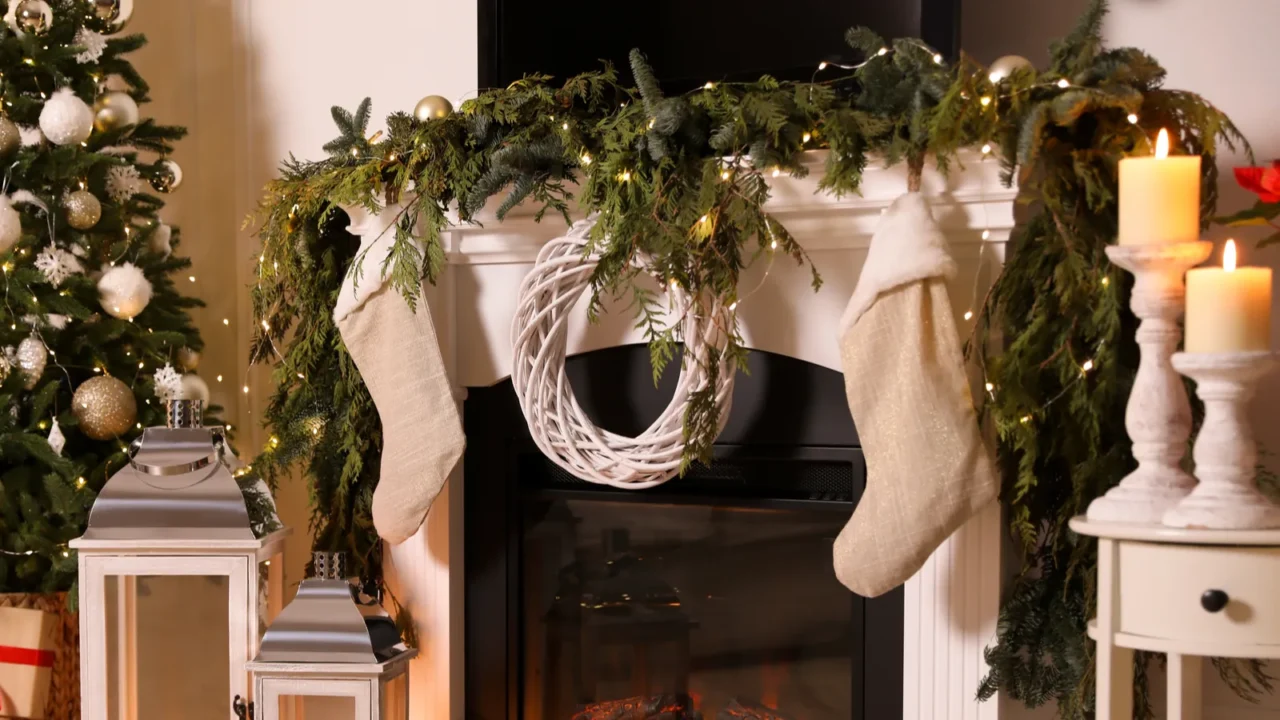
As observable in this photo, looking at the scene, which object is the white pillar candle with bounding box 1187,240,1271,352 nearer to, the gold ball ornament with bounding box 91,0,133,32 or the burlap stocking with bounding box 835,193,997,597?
the burlap stocking with bounding box 835,193,997,597

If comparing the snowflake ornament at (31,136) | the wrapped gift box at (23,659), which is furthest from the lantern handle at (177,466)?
the snowflake ornament at (31,136)

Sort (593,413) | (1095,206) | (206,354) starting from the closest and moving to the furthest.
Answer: (1095,206), (593,413), (206,354)

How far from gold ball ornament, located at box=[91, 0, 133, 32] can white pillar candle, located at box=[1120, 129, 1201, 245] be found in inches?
83.1

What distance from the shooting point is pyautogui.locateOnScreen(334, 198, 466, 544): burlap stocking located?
6.09ft

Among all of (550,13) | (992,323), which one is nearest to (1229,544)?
(992,323)

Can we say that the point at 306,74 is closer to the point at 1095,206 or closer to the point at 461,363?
the point at 461,363

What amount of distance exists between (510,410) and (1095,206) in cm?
105

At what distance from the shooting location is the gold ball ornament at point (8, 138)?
7.31 feet

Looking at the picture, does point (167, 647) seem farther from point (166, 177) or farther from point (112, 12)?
point (112, 12)

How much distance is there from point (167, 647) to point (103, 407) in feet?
1.80

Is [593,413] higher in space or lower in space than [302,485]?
higher

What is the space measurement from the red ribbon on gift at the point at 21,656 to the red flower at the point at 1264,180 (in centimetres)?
234

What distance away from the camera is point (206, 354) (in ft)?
9.07

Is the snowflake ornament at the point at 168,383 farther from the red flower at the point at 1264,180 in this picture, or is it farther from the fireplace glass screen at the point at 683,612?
the red flower at the point at 1264,180
